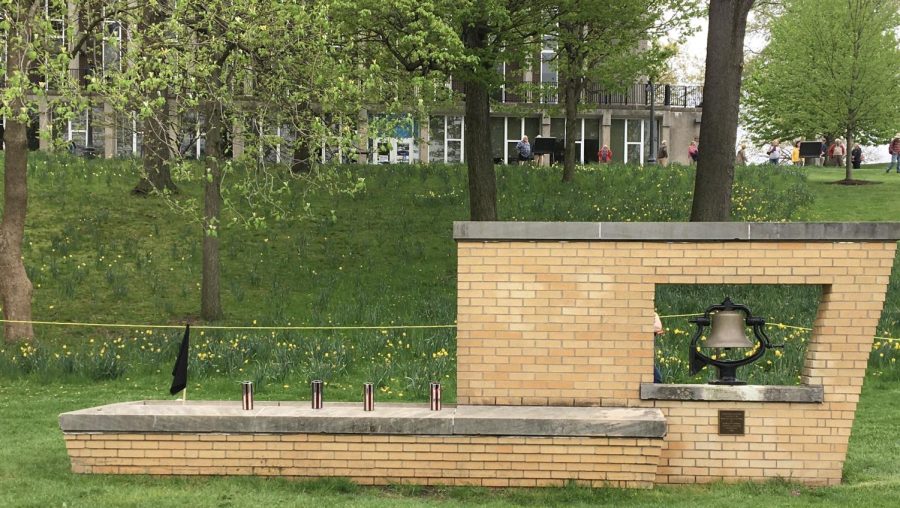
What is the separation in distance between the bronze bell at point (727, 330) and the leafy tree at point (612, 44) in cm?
1443

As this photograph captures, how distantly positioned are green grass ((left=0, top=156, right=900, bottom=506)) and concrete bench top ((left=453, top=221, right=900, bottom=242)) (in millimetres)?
2105

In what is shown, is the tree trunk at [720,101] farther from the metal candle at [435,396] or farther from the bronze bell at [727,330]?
the metal candle at [435,396]

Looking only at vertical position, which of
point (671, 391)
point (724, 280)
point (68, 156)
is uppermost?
point (68, 156)

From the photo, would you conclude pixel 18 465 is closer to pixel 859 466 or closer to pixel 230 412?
pixel 230 412

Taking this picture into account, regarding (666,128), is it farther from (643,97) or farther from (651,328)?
(651,328)

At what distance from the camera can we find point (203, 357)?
15.5 m

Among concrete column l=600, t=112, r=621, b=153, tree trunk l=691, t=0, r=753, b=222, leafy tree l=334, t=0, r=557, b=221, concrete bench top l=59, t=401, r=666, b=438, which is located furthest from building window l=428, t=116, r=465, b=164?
concrete bench top l=59, t=401, r=666, b=438

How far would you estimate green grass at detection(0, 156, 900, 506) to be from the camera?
30.8 ft

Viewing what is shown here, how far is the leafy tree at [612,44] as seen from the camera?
82.2 ft

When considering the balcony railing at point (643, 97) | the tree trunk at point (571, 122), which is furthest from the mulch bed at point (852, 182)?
the balcony railing at point (643, 97)

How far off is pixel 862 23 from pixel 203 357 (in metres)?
27.4

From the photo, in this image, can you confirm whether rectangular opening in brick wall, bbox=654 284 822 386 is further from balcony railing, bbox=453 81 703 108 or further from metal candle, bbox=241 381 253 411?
balcony railing, bbox=453 81 703 108

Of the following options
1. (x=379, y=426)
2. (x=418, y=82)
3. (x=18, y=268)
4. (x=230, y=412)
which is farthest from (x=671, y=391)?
(x=18, y=268)

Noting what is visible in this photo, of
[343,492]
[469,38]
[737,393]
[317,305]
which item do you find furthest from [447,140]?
[343,492]
